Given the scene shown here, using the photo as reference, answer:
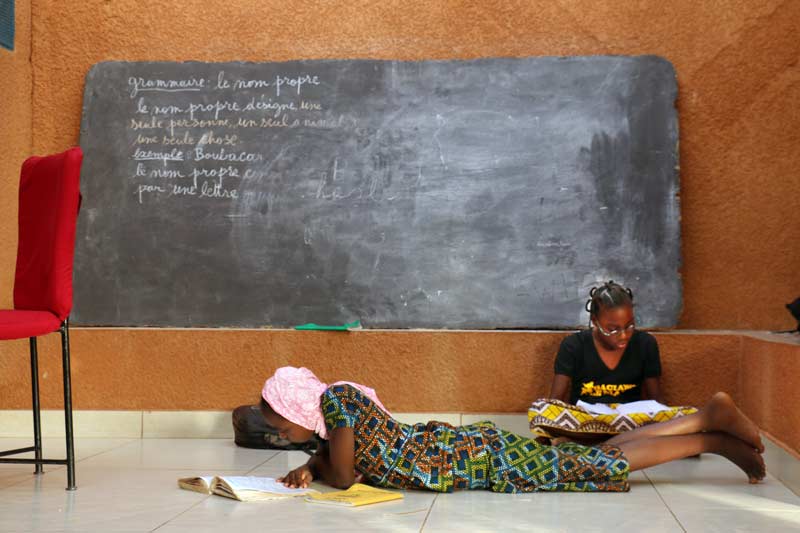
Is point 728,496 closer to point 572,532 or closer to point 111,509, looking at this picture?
point 572,532

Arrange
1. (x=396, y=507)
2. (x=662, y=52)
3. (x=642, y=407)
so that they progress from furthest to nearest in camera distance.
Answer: (x=662, y=52)
(x=642, y=407)
(x=396, y=507)

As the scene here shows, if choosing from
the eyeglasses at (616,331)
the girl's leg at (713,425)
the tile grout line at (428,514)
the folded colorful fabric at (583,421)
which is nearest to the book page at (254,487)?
the tile grout line at (428,514)

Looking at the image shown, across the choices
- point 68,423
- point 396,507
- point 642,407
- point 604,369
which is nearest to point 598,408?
point 642,407

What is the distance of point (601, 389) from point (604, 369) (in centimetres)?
9

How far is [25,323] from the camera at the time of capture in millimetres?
3459

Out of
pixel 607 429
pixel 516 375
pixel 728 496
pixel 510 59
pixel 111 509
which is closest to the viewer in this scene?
pixel 111 509

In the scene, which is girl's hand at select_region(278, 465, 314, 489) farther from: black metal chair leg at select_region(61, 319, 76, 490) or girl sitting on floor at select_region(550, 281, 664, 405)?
girl sitting on floor at select_region(550, 281, 664, 405)

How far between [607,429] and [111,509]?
1.97 metres

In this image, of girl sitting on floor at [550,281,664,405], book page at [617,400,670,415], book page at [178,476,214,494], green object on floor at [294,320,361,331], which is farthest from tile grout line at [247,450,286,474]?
book page at [617,400,670,415]

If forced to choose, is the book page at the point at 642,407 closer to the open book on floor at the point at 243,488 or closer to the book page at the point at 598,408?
the book page at the point at 598,408

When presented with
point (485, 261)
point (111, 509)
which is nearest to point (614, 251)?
point (485, 261)

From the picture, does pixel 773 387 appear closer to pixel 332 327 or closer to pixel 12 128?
pixel 332 327

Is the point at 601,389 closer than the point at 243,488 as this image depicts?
No

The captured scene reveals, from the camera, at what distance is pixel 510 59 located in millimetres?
5266
